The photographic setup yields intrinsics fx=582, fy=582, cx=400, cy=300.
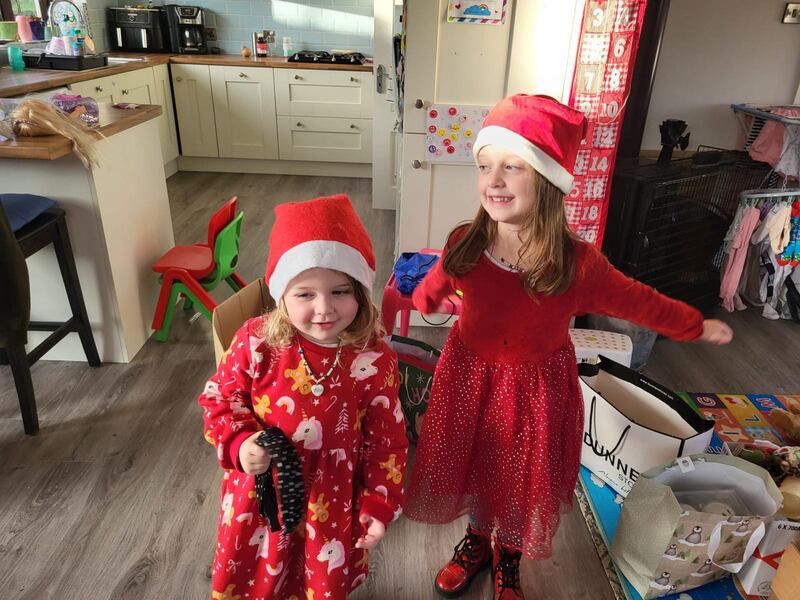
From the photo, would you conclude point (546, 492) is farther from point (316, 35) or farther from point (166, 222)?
point (316, 35)

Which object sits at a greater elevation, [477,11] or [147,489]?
[477,11]

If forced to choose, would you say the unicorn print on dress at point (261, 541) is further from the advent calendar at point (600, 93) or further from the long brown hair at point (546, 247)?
the advent calendar at point (600, 93)

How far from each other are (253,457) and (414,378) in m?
0.87

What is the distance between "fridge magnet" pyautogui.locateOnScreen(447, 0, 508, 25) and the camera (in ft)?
6.91

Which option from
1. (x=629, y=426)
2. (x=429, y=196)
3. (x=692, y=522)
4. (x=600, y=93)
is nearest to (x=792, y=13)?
(x=600, y=93)

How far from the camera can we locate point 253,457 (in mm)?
942

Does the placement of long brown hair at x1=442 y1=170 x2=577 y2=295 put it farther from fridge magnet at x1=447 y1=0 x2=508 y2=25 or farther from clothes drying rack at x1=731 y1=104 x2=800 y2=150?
clothes drying rack at x1=731 y1=104 x2=800 y2=150

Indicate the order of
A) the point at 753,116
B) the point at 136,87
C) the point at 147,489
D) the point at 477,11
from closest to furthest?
the point at 147,489 < the point at 477,11 < the point at 753,116 < the point at 136,87

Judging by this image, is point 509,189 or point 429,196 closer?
point 509,189

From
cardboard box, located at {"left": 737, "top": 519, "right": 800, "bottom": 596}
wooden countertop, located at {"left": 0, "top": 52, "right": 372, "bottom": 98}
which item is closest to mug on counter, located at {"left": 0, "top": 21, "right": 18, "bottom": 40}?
wooden countertop, located at {"left": 0, "top": 52, "right": 372, "bottom": 98}

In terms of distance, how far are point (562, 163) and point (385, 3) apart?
288cm

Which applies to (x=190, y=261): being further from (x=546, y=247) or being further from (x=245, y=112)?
(x=245, y=112)

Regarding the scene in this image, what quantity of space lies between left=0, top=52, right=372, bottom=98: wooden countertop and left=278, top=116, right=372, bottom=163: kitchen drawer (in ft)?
1.29

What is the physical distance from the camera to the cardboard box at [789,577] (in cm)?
107
